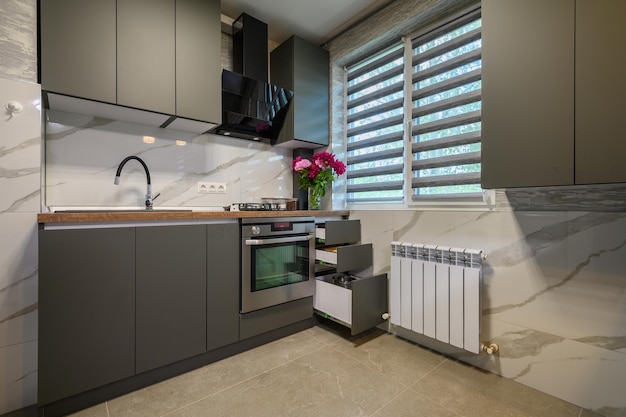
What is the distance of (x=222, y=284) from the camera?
176 centimetres

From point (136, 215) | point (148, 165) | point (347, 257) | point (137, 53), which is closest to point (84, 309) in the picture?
point (136, 215)

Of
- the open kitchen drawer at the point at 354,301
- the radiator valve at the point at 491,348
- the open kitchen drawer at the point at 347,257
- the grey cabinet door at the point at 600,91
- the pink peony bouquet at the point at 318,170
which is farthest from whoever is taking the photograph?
the pink peony bouquet at the point at 318,170

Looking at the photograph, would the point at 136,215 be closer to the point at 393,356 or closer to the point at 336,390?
the point at 336,390

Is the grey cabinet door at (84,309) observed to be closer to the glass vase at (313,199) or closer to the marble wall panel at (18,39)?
the marble wall panel at (18,39)

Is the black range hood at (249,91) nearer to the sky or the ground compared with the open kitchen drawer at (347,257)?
nearer to the sky

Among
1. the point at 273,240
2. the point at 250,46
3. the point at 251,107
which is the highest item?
the point at 250,46

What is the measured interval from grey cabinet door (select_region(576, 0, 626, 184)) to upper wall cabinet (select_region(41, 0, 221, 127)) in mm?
1941

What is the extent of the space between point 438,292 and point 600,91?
4.09 ft

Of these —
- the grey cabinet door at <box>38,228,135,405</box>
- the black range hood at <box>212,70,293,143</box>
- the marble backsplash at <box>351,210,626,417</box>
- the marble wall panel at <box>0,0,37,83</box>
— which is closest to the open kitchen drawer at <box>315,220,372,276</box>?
the marble backsplash at <box>351,210,626,417</box>

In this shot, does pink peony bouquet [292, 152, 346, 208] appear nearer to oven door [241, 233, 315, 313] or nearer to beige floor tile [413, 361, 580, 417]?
oven door [241, 233, 315, 313]

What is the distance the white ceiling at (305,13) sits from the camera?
2.18m

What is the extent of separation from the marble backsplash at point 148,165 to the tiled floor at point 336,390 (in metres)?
1.21

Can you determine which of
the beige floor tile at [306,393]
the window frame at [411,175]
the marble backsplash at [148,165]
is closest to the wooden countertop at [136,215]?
the marble backsplash at [148,165]

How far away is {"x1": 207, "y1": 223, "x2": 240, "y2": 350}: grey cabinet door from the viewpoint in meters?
1.71
